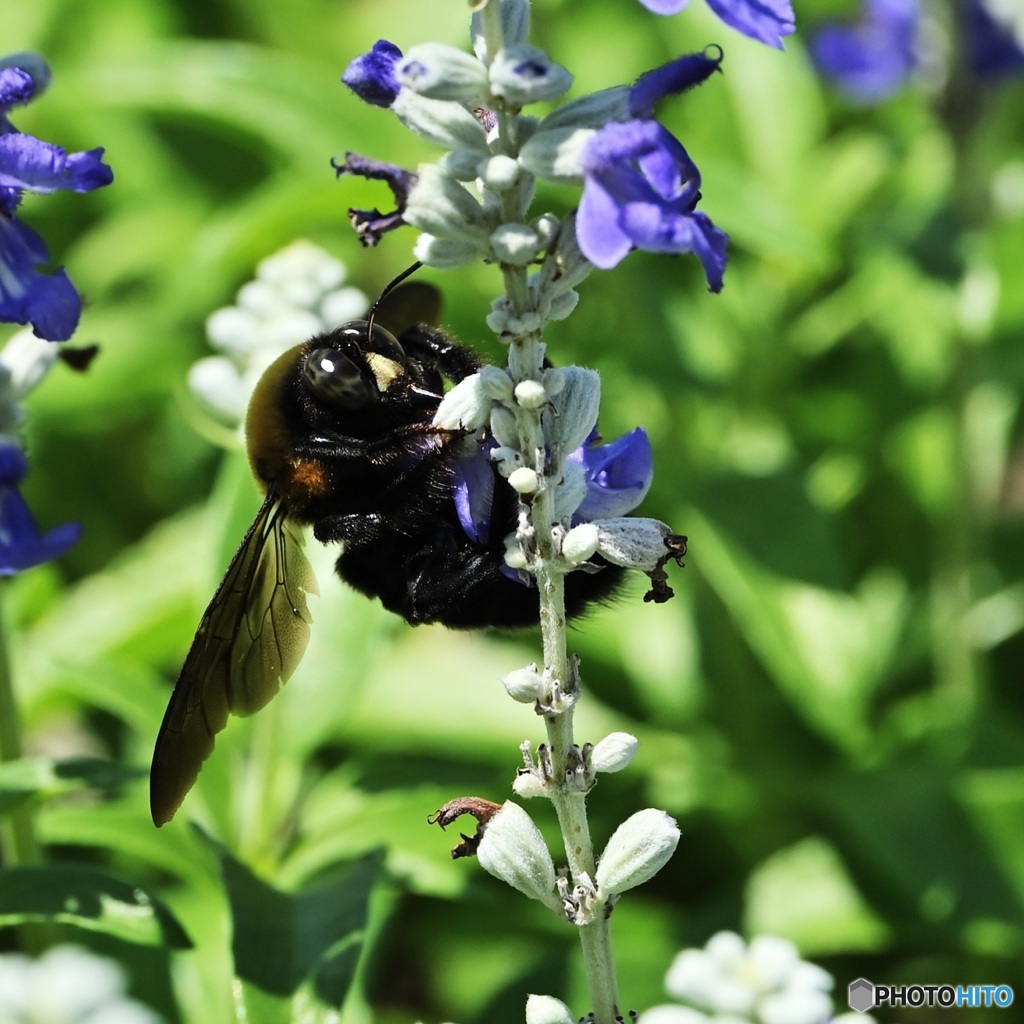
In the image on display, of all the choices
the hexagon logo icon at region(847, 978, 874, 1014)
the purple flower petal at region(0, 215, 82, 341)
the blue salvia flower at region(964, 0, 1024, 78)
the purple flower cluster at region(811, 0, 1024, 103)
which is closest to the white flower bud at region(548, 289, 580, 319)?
the purple flower petal at region(0, 215, 82, 341)

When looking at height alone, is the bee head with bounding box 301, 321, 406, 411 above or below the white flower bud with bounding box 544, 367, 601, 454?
above

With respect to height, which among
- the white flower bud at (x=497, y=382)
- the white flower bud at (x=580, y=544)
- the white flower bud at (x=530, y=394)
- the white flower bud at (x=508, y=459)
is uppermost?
the white flower bud at (x=497, y=382)

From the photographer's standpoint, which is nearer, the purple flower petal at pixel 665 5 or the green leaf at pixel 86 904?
the purple flower petal at pixel 665 5

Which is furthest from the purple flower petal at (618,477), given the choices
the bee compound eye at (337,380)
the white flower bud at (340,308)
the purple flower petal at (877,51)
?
the purple flower petal at (877,51)

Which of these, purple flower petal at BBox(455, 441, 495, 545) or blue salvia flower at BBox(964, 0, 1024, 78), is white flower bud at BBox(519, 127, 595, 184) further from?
blue salvia flower at BBox(964, 0, 1024, 78)

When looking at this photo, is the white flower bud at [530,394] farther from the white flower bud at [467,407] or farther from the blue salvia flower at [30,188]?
the blue salvia flower at [30,188]

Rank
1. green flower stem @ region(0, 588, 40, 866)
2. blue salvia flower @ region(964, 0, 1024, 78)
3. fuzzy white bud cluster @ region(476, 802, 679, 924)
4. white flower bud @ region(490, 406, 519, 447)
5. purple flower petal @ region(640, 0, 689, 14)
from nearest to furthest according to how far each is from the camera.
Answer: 1. purple flower petal @ region(640, 0, 689, 14)
2. white flower bud @ region(490, 406, 519, 447)
3. fuzzy white bud cluster @ region(476, 802, 679, 924)
4. green flower stem @ region(0, 588, 40, 866)
5. blue salvia flower @ region(964, 0, 1024, 78)

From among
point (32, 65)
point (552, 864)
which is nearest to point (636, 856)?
point (552, 864)
